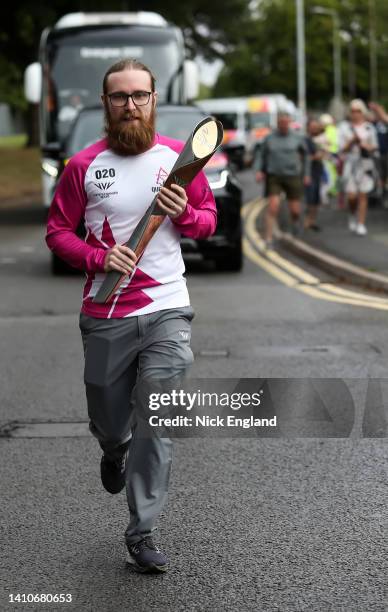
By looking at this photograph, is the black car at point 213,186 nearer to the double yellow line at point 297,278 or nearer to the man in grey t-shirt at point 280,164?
the double yellow line at point 297,278

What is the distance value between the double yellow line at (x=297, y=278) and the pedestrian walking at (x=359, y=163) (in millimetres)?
1414

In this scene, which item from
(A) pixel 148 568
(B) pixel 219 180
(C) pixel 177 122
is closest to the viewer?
(A) pixel 148 568

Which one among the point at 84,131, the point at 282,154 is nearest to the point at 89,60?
the point at 282,154

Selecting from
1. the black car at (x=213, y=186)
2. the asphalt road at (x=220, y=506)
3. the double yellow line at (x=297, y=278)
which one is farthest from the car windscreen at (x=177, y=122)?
the asphalt road at (x=220, y=506)

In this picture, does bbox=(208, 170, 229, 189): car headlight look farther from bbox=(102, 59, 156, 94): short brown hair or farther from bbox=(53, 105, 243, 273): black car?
bbox=(102, 59, 156, 94): short brown hair

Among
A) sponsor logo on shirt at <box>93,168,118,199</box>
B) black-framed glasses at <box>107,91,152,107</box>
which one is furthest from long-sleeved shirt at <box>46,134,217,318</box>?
black-framed glasses at <box>107,91,152,107</box>

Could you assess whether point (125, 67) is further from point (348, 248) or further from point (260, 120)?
point (260, 120)

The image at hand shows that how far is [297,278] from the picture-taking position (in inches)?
577

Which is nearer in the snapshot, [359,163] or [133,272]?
[133,272]

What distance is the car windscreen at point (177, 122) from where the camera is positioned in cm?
1507

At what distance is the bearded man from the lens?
455 centimetres

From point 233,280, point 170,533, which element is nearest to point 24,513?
point 170,533

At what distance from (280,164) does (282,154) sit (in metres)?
A: 0.14

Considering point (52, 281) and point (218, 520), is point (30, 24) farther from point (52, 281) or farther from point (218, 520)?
point (218, 520)
